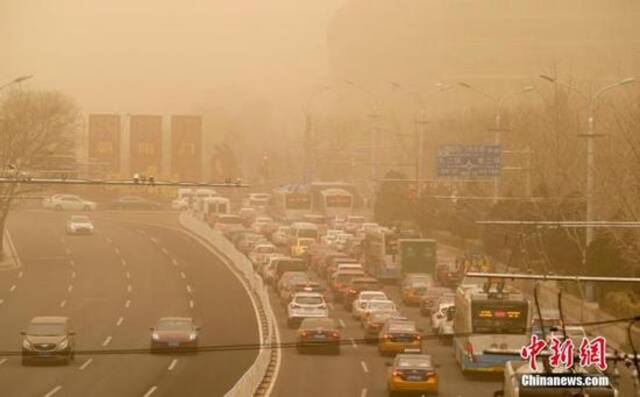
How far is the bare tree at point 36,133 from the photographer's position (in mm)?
47656

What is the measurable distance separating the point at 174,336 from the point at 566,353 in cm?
1930

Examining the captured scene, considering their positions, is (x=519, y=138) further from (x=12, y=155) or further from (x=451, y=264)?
(x=12, y=155)

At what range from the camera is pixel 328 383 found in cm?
2545

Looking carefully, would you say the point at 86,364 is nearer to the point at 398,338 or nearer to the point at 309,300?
the point at 398,338

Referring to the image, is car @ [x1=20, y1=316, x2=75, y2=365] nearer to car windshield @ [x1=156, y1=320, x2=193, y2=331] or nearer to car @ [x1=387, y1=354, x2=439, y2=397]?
car windshield @ [x1=156, y1=320, x2=193, y2=331]

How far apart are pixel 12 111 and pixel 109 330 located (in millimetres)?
17559

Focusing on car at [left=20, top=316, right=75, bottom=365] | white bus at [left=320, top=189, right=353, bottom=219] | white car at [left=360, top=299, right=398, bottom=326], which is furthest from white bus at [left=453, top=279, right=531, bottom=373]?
white bus at [left=320, top=189, right=353, bottom=219]

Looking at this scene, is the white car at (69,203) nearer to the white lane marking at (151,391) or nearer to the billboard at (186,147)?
the billboard at (186,147)

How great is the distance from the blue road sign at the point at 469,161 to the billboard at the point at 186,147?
450 inches

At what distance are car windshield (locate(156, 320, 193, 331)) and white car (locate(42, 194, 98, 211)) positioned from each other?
3573 centimetres

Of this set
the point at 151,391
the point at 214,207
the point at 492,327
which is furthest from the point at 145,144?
the point at 214,207

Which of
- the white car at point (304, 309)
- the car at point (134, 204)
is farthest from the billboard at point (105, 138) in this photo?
the car at point (134, 204)

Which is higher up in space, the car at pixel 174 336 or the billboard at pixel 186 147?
the billboard at pixel 186 147

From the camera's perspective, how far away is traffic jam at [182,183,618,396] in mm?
14852
